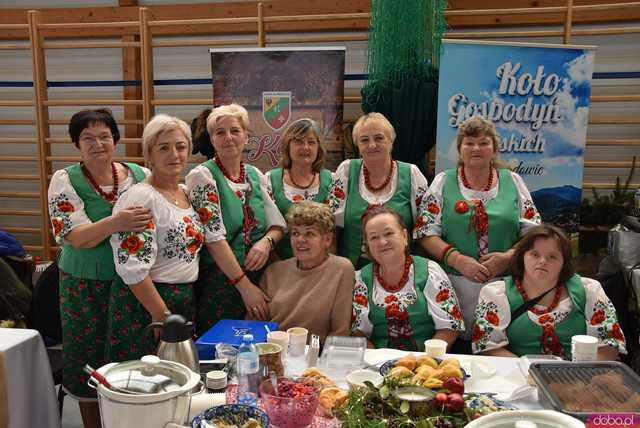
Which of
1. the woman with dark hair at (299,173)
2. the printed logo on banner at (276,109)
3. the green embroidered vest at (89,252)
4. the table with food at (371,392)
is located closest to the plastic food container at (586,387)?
the table with food at (371,392)

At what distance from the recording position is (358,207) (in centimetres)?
260

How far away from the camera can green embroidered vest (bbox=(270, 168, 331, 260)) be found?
2625 millimetres

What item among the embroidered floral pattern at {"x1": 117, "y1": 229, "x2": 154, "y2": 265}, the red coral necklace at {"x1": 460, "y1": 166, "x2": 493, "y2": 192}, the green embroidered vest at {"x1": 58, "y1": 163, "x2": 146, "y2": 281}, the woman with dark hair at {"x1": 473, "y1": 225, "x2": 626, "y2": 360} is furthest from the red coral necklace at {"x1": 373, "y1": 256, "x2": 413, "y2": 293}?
the green embroidered vest at {"x1": 58, "y1": 163, "x2": 146, "y2": 281}

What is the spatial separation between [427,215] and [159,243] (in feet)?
3.76

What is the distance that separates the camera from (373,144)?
255 cm

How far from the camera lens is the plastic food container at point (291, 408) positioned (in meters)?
1.29

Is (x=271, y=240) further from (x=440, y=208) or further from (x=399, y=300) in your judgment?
(x=440, y=208)

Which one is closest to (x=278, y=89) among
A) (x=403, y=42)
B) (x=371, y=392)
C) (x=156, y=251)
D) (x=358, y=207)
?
(x=403, y=42)

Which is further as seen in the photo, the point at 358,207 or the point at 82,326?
the point at 358,207

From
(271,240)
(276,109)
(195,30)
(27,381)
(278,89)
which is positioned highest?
(195,30)

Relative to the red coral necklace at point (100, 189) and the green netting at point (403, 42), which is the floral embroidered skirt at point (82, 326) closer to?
the red coral necklace at point (100, 189)

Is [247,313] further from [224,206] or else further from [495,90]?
[495,90]

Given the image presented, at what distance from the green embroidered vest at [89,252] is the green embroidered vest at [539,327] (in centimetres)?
154

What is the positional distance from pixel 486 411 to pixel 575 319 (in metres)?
0.87
